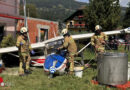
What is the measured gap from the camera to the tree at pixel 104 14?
30.0 m

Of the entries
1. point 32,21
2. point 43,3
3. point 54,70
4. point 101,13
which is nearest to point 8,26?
point 32,21

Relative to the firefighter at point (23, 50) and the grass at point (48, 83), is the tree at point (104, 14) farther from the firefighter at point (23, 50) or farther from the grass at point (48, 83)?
the grass at point (48, 83)

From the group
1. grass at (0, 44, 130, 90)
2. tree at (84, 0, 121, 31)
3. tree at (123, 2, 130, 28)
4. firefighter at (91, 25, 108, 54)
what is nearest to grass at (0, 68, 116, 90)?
grass at (0, 44, 130, 90)

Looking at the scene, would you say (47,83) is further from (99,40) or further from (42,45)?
(99,40)

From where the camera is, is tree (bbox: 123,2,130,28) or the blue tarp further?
tree (bbox: 123,2,130,28)

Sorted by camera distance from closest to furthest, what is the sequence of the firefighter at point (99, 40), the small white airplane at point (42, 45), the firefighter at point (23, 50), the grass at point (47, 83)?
the grass at point (47, 83)
the firefighter at point (23, 50)
the firefighter at point (99, 40)
the small white airplane at point (42, 45)

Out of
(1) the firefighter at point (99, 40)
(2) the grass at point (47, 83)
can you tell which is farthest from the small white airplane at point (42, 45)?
(2) the grass at point (47, 83)

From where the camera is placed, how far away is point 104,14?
1209 inches

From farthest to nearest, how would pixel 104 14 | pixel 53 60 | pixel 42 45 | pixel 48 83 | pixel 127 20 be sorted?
1. pixel 127 20
2. pixel 104 14
3. pixel 42 45
4. pixel 53 60
5. pixel 48 83

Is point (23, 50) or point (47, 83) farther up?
point (23, 50)

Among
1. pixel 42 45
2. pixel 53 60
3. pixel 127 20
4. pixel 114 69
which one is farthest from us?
pixel 127 20

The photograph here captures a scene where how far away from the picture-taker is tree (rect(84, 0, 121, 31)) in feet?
98.3

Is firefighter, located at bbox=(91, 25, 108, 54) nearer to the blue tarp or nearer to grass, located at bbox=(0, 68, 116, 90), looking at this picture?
the blue tarp

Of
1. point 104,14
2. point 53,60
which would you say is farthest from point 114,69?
point 104,14
